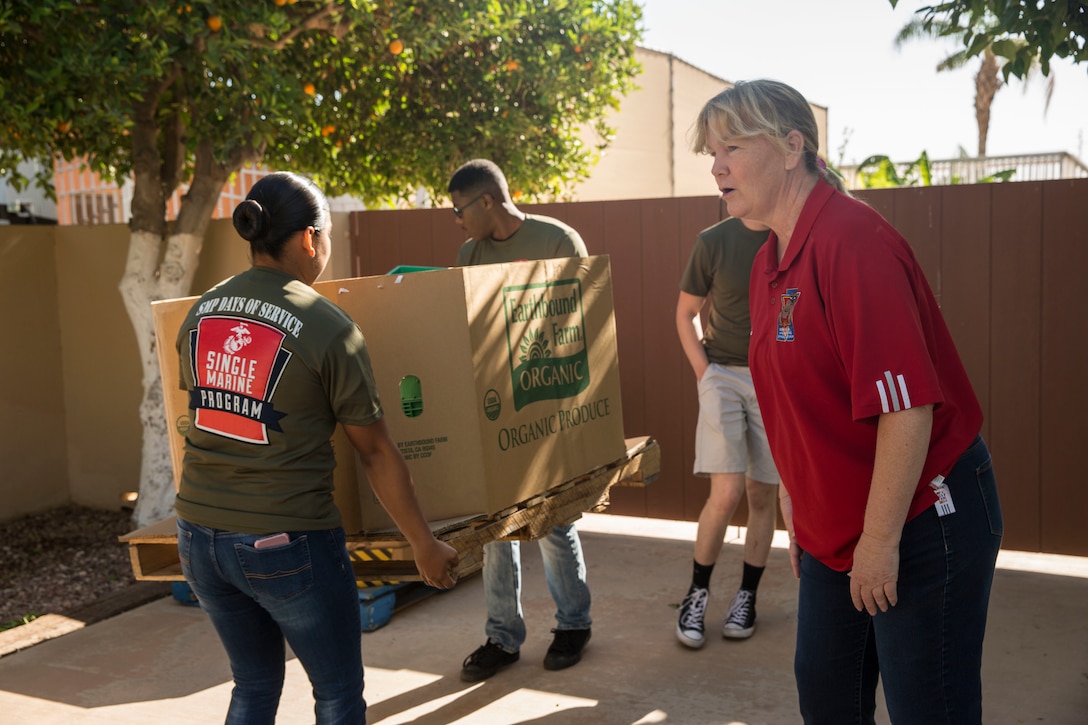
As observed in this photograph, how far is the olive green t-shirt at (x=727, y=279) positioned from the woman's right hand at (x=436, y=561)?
6.69 ft

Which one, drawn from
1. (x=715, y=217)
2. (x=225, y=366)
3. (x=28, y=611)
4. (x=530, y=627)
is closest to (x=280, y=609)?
(x=225, y=366)

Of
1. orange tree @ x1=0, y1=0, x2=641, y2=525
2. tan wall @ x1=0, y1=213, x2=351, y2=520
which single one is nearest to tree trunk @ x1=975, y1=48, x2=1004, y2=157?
orange tree @ x1=0, y1=0, x2=641, y2=525

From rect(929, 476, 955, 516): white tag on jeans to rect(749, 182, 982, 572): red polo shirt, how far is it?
14mm

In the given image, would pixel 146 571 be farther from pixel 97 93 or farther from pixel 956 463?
pixel 97 93

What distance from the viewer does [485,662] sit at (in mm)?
4043

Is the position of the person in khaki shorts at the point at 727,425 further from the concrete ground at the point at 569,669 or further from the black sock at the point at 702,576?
the concrete ground at the point at 569,669

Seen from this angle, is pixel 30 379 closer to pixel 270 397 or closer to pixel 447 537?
pixel 447 537

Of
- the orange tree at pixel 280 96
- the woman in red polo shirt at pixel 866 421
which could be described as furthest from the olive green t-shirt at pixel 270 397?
the orange tree at pixel 280 96

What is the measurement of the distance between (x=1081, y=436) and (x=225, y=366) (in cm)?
434

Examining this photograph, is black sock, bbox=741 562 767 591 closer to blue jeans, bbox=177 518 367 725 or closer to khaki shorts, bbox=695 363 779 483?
khaki shorts, bbox=695 363 779 483

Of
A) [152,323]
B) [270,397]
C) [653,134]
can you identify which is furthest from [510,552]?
[653,134]

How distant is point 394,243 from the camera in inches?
264

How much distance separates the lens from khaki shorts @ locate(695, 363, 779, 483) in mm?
4328

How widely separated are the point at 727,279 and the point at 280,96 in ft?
8.73
